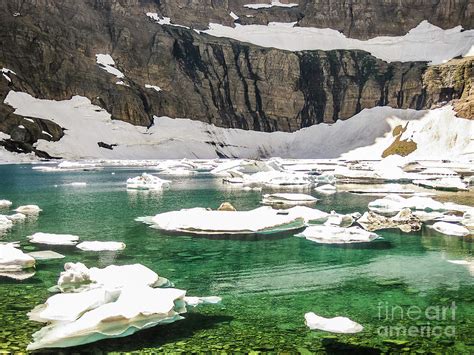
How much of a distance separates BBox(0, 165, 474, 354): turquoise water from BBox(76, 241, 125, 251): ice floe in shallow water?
0.45 m

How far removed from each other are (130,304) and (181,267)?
16.1 feet

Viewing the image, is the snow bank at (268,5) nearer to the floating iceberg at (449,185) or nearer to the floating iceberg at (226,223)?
the floating iceberg at (449,185)

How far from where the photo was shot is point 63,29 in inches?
4505

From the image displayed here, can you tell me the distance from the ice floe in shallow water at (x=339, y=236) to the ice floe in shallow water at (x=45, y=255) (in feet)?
29.1

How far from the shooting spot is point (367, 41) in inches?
→ 5748

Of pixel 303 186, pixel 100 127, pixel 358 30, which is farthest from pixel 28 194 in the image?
pixel 358 30

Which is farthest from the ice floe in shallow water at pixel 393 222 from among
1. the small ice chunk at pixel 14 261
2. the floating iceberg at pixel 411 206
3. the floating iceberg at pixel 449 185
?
the floating iceberg at pixel 449 185

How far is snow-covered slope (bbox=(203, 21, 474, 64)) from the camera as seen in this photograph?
5394 inches

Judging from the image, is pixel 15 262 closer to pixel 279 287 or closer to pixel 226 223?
pixel 279 287

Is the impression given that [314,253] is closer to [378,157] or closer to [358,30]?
[378,157]

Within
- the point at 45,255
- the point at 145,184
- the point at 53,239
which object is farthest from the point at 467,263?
the point at 145,184

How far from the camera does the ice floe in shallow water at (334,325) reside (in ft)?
31.3

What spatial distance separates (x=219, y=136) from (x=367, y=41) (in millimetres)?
56184

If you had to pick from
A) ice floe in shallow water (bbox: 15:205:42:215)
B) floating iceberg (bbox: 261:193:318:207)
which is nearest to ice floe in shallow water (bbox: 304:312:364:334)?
ice floe in shallow water (bbox: 15:205:42:215)
